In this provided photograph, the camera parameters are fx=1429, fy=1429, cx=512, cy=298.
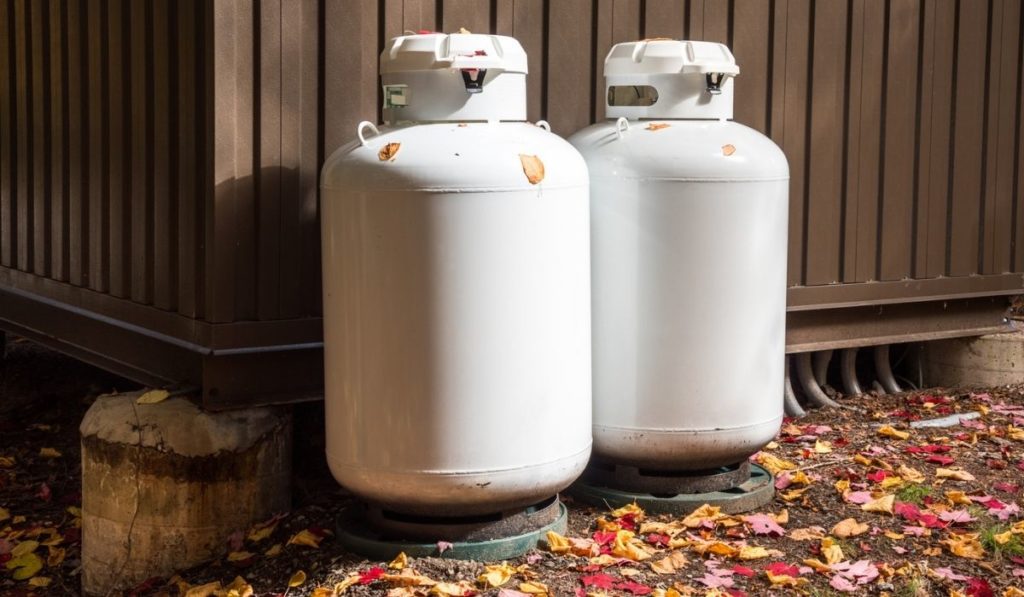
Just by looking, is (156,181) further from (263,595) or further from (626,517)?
(626,517)

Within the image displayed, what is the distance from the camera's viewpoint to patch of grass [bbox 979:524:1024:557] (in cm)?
486

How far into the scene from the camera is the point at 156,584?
511 cm

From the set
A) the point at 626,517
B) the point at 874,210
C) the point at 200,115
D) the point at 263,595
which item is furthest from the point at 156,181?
the point at 874,210

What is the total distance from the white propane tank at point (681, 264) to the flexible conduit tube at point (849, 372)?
7.47 feet

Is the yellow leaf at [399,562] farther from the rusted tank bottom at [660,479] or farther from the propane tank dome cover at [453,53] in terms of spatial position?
the propane tank dome cover at [453,53]

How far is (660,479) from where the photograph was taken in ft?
17.2

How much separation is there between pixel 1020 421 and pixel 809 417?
3.22 ft

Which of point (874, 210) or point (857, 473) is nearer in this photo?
point (857, 473)

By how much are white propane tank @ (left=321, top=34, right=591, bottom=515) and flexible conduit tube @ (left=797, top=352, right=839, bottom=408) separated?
9.07 ft

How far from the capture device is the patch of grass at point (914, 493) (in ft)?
17.8

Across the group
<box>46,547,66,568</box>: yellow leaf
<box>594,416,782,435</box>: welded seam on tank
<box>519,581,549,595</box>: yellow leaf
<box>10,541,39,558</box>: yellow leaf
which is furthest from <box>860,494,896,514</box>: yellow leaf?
<box>10,541,39,558</box>: yellow leaf

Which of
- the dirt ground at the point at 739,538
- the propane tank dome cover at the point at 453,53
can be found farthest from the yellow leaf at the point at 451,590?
the propane tank dome cover at the point at 453,53

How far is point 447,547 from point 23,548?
6.92ft

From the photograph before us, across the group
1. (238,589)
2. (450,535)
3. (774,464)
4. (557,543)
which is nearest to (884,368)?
(774,464)
